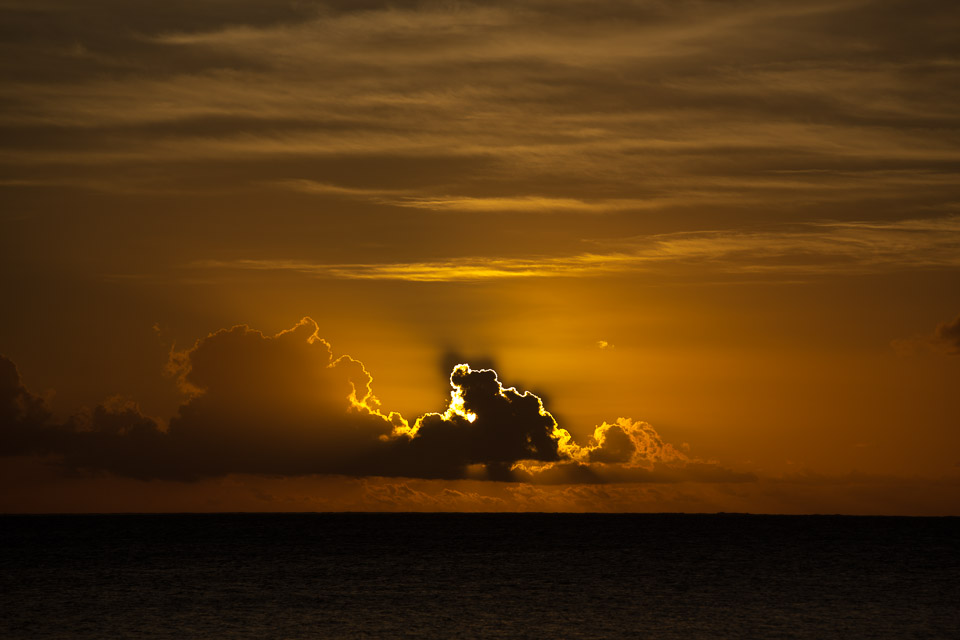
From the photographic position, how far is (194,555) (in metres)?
143

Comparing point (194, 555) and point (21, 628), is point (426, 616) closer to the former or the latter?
point (21, 628)

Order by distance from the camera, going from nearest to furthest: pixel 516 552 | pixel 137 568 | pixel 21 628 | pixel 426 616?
pixel 21 628
pixel 426 616
pixel 137 568
pixel 516 552

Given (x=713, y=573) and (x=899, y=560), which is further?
(x=899, y=560)

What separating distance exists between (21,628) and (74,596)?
22.3m

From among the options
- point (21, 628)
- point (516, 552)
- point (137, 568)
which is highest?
point (516, 552)

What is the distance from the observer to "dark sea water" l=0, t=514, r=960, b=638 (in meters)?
63.5

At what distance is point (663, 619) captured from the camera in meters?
68.1

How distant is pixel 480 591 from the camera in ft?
287

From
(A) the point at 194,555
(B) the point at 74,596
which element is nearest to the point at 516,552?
(A) the point at 194,555

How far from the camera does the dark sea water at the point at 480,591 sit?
208 ft

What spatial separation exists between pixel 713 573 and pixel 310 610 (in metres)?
51.8

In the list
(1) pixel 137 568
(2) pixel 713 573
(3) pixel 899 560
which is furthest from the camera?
(3) pixel 899 560

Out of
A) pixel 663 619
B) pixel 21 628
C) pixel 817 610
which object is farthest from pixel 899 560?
pixel 21 628

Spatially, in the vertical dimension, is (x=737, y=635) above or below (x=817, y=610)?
below
